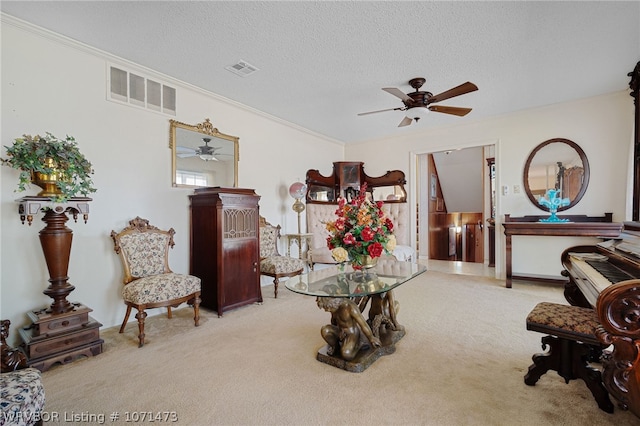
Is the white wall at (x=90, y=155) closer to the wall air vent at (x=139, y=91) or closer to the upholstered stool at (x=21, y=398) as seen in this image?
the wall air vent at (x=139, y=91)

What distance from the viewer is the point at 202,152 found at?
11.6ft

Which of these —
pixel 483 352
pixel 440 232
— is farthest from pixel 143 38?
pixel 440 232

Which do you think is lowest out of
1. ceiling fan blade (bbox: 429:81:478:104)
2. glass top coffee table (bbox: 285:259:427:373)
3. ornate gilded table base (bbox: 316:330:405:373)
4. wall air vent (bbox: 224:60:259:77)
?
ornate gilded table base (bbox: 316:330:405:373)

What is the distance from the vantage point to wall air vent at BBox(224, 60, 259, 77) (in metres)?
2.91

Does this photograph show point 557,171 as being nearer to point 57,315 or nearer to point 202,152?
point 202,152

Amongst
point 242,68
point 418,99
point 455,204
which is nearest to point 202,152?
point 242,68

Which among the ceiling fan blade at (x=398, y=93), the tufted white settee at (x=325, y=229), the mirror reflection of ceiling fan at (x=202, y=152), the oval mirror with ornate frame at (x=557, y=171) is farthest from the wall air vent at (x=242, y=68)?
the oval mirror with ornate frame at (x=557, y=171)

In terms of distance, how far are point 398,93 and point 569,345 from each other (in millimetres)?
2431

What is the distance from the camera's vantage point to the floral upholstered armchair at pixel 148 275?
2.41 metres

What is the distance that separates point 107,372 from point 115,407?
1.54 ft

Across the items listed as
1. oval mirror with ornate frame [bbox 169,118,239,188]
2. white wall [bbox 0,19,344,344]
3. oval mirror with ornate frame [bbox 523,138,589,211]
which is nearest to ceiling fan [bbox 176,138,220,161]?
oval mirror with ornate frame [bbox 169,118,239,188]

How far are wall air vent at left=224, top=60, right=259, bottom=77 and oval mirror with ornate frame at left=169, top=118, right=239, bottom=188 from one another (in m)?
0.82

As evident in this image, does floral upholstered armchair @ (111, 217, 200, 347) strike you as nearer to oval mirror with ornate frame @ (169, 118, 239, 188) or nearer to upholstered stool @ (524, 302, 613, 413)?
oval mirror with ornate frame @ (169, 118, 239, 188)

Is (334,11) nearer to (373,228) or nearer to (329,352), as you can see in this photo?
(373,228)
